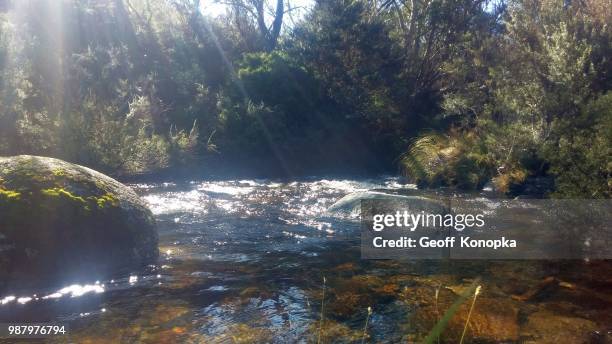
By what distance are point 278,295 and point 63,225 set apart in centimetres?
218

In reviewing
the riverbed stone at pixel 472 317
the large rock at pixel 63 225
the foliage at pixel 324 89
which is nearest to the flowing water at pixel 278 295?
the riverbed stone at pixel 472 317

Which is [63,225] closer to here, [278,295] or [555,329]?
[278,295]

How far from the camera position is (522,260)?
584cm

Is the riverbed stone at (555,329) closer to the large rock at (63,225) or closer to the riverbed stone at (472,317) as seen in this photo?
the riverbed stone at (472,317)

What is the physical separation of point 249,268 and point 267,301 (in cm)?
98

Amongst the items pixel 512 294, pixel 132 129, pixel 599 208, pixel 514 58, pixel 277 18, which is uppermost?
pixel 277 18

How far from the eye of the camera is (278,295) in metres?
4.76

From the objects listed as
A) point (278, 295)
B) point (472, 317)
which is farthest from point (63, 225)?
point (472, 317)

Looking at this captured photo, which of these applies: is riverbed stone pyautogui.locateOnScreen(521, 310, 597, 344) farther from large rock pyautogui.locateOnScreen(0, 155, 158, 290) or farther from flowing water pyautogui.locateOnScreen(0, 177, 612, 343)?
large rock pyautogui.locateOnScreen(0, 155, 158, 290)

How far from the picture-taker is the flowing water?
13.1 feet

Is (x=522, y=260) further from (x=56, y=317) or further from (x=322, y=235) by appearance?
(x=56, y=317)

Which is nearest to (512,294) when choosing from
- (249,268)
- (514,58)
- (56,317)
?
(249,268)

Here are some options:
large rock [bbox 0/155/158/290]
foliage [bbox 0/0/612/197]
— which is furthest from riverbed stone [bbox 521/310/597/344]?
large rock [bbox 0/155/158/290]

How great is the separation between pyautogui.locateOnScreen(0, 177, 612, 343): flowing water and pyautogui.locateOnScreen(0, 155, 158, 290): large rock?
0.80ft
